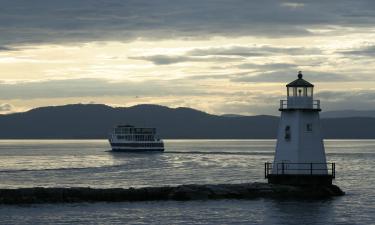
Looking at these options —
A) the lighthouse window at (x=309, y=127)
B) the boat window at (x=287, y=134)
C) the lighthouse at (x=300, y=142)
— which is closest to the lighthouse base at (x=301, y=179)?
the lighthouse at (x=300, y=142)

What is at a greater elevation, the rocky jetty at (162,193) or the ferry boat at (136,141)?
the ferry boat at (136,141)

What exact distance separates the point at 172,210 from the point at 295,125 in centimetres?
998

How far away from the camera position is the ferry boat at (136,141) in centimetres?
16893

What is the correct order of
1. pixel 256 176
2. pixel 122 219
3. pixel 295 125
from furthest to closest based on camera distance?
pixel 256 176
pixel 295 125
pixel 122 219

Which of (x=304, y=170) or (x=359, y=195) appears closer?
(x=304, y=170)

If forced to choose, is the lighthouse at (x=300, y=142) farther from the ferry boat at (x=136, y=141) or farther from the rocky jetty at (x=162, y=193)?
the ferry boat at (x=136, y=141)

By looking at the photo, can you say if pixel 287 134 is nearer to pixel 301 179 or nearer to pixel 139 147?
pixel 301 179

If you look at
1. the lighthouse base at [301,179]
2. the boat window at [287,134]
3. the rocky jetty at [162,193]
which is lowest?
the rocky jetty at [162,193]

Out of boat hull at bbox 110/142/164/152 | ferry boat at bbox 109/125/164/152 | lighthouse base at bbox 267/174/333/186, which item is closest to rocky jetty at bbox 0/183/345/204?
lighthouse base at bbox 267/174/333/186

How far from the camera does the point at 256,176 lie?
78938 mm

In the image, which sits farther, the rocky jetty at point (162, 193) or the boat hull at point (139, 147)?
the boat hull at point (139, 147)

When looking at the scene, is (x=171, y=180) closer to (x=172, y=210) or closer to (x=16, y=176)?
(x=16, y=176)

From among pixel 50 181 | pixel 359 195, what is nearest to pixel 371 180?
pixel 359 195

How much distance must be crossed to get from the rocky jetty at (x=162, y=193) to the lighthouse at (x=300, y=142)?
0.83m
